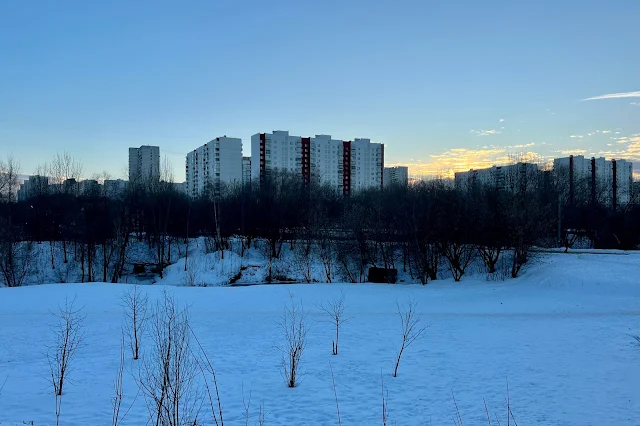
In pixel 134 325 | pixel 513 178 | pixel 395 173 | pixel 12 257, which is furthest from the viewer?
pixel 395 173

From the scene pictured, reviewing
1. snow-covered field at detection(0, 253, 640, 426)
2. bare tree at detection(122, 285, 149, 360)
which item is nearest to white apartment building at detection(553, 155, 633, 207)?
snow-covered field at detection(0, 253, 640, 426)

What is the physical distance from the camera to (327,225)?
38.4m

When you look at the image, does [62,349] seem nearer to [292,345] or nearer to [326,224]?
[292,345]

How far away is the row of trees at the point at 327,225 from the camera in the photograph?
3167 cm

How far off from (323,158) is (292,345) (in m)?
82.8

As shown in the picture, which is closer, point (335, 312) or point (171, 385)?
point (171, 385)

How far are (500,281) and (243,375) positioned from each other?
22100mm

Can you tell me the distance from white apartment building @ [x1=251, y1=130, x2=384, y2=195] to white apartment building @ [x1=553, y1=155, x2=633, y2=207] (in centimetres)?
3466

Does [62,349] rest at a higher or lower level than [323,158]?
lower

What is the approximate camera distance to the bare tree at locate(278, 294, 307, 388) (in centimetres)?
1008

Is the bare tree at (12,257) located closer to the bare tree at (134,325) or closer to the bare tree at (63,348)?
the bare tree at (134,325)

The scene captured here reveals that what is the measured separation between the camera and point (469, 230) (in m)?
32.1

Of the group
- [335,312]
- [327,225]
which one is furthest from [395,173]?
[335,312]

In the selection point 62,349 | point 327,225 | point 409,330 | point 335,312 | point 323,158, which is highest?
point 323,158
